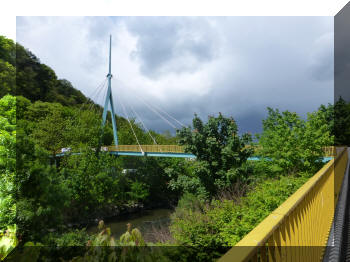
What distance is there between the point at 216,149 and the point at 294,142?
314 centimetres

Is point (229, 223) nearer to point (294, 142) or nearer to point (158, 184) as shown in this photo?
point (294, 142)

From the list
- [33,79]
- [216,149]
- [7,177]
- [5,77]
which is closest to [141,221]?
[7,177]

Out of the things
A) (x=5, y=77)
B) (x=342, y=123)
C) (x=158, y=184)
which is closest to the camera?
(x=5, y=77)

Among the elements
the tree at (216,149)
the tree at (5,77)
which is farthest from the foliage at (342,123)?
the tree at (5,77)

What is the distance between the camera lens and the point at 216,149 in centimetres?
1012

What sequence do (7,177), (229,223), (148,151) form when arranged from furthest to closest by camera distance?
(148,151) < (7,177) < (229,223)

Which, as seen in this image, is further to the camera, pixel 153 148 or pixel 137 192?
pixel 153 148

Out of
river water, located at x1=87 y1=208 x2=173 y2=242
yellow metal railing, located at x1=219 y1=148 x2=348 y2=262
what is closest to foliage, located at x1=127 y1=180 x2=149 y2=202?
river water, located at x1=87 y1=208 x2=173 y2=242

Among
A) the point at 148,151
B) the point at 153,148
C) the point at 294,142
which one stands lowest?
the point at 148,151

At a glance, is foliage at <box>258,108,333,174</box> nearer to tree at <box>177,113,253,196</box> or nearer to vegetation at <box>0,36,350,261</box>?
vegetation at <box>0,36,350,261</box>

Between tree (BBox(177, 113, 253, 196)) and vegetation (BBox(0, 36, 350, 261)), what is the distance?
0.04 metres

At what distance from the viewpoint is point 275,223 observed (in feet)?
3.12

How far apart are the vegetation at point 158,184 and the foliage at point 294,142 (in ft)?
0.13

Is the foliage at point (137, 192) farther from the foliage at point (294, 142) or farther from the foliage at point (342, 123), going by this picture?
the foliage at point (342, 123)
